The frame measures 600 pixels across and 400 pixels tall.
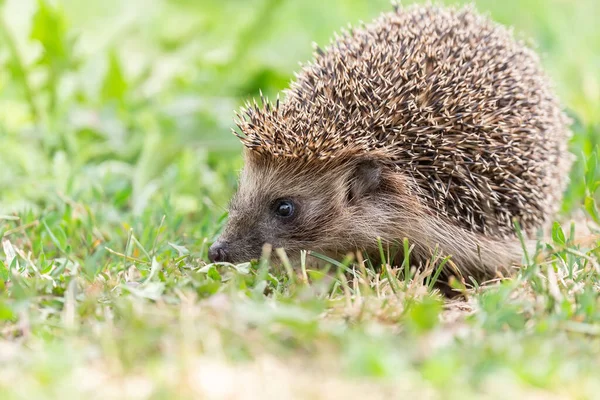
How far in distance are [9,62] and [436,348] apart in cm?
447

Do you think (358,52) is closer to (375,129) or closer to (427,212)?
(375,129)

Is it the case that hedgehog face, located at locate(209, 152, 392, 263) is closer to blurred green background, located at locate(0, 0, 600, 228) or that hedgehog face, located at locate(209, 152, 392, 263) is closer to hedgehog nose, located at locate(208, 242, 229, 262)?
hedgehog nose, located at locate(208, 242, 229, 262)

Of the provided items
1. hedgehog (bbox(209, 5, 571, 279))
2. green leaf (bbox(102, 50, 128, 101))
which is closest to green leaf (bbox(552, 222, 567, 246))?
hedgehog (bbox(209, 5, 571, 279))

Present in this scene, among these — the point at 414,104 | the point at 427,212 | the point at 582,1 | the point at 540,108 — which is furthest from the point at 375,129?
the point at 582,1

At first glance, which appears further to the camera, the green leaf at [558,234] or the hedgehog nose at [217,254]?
the hedgehog nose at [217,254]

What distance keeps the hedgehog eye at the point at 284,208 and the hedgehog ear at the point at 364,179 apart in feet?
1.03

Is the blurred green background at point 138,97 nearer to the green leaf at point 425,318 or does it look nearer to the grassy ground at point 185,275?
the grassy ground at point 185,275

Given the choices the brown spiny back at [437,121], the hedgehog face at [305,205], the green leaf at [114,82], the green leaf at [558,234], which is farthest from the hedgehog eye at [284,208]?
the green leaf at [114,82]

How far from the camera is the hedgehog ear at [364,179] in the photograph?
149 inches

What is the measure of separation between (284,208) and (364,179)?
43cm

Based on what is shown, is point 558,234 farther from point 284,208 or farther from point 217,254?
point 217,254

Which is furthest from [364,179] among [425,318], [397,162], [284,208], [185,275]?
[425,318]

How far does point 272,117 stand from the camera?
3.71 meters

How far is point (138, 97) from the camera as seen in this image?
613cm
